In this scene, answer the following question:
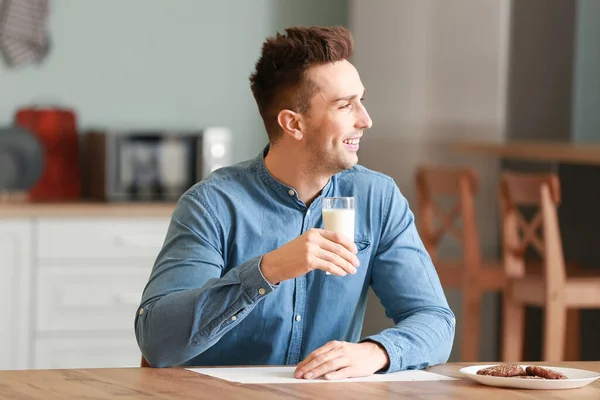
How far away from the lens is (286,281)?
213 cm

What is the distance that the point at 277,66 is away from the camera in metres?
2.19

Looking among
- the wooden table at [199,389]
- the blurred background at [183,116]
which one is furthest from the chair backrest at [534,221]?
the wooden table at [199,389]

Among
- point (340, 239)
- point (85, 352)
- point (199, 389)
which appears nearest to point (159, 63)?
point (85, 352)

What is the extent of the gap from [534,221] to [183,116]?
5.56ft

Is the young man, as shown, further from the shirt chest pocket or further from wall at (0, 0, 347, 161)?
wall at (0, 0, 347, 161)

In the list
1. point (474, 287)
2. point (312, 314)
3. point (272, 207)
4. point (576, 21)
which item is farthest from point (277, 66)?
point (576, 21)

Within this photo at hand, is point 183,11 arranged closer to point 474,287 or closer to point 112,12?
point 112,12

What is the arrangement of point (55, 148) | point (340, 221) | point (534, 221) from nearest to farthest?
point (340, 221) → point (534, 221) → point (55, 148)

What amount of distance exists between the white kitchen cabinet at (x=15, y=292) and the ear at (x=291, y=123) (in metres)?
2.19

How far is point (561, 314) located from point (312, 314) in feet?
6.09

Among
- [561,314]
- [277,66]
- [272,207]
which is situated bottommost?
[561,314]

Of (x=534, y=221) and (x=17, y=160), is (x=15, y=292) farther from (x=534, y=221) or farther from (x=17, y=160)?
(x=534, y=221)

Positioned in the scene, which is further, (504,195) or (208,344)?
(504,195)

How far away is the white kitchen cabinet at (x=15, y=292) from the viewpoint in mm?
4133
